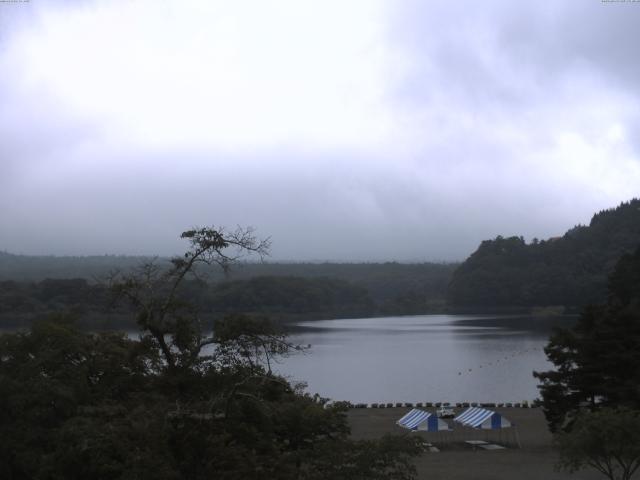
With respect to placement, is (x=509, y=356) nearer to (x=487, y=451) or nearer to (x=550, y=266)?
(x=487, y=451)

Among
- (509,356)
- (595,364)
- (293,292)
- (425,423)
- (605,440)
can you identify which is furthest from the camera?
(293,292)

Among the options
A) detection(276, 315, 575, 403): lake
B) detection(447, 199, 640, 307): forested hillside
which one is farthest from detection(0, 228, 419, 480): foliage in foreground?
detection(447, 199, 640, 307): forested hillside

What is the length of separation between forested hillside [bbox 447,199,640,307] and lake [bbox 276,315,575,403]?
24351mm

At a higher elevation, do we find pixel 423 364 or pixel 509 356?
pixel 509 356

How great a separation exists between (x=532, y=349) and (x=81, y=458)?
40.5 meters

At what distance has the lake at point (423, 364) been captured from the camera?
3077cm

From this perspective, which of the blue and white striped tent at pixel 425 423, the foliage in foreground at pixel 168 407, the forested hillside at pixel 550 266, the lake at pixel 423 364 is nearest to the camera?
the foliage in foreground at pixel 168 407

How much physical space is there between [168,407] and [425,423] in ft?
42.9

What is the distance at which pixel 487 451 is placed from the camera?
18531mm

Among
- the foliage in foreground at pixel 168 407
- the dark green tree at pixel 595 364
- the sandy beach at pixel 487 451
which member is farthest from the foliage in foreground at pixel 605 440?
the dark green tree at pixel 595 364

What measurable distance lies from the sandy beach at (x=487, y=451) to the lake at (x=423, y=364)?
3870 mm

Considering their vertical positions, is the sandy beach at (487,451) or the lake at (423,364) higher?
the sandy beach at (487,451)

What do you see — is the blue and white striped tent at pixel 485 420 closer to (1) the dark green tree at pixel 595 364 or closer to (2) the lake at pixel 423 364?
(1) the dark green tree at pixel 595 364

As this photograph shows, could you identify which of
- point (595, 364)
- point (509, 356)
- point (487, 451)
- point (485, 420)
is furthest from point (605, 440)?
point (509, 356)
